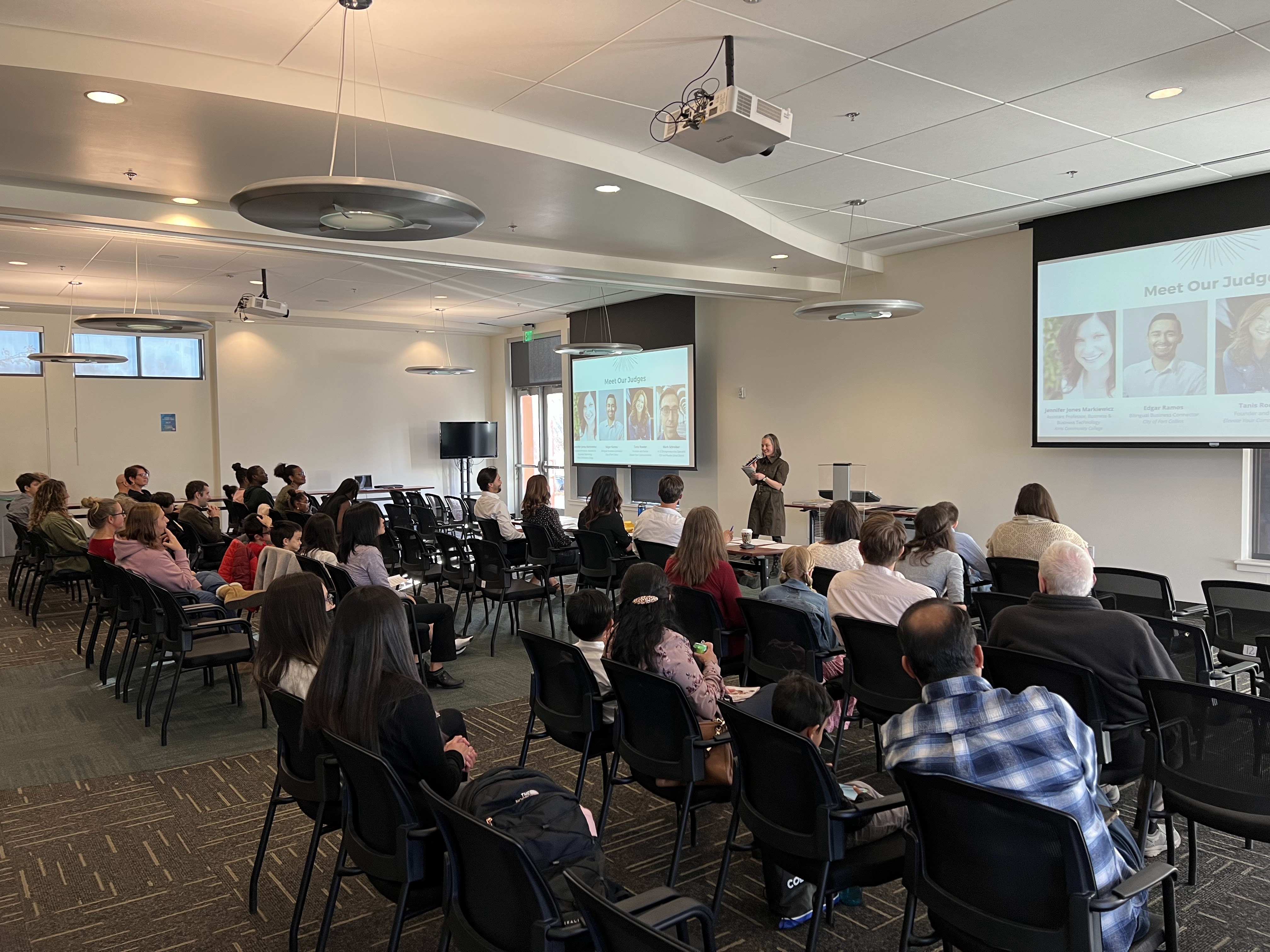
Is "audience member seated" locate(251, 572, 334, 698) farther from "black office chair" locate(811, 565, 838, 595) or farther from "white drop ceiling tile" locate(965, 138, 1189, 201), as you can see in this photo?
"white drop ceiling tile" locate(965, 138, 1189, 201)

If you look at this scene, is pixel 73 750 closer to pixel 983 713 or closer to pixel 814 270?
pixel 983 713

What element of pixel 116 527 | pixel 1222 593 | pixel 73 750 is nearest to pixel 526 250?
pixel 116 527

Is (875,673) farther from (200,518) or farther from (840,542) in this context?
(200,518)

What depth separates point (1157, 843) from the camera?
335 centimetres

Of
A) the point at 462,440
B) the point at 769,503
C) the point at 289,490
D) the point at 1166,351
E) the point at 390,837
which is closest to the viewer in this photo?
the point at 390,837

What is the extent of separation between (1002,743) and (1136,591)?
127 inches

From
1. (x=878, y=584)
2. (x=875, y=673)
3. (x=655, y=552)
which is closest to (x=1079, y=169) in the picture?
(x=655, y=552)

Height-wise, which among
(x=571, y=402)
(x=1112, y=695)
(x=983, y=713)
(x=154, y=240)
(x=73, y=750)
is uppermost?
(x=154, y=240)

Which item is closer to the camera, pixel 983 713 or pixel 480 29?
pixel 983 713

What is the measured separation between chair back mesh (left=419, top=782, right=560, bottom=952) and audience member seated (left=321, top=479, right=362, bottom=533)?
4.59 m

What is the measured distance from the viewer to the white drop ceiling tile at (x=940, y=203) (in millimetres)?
7379

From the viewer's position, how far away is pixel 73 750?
4742 millimetres

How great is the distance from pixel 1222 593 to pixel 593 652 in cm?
326

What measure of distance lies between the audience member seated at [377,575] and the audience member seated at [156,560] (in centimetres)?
65
